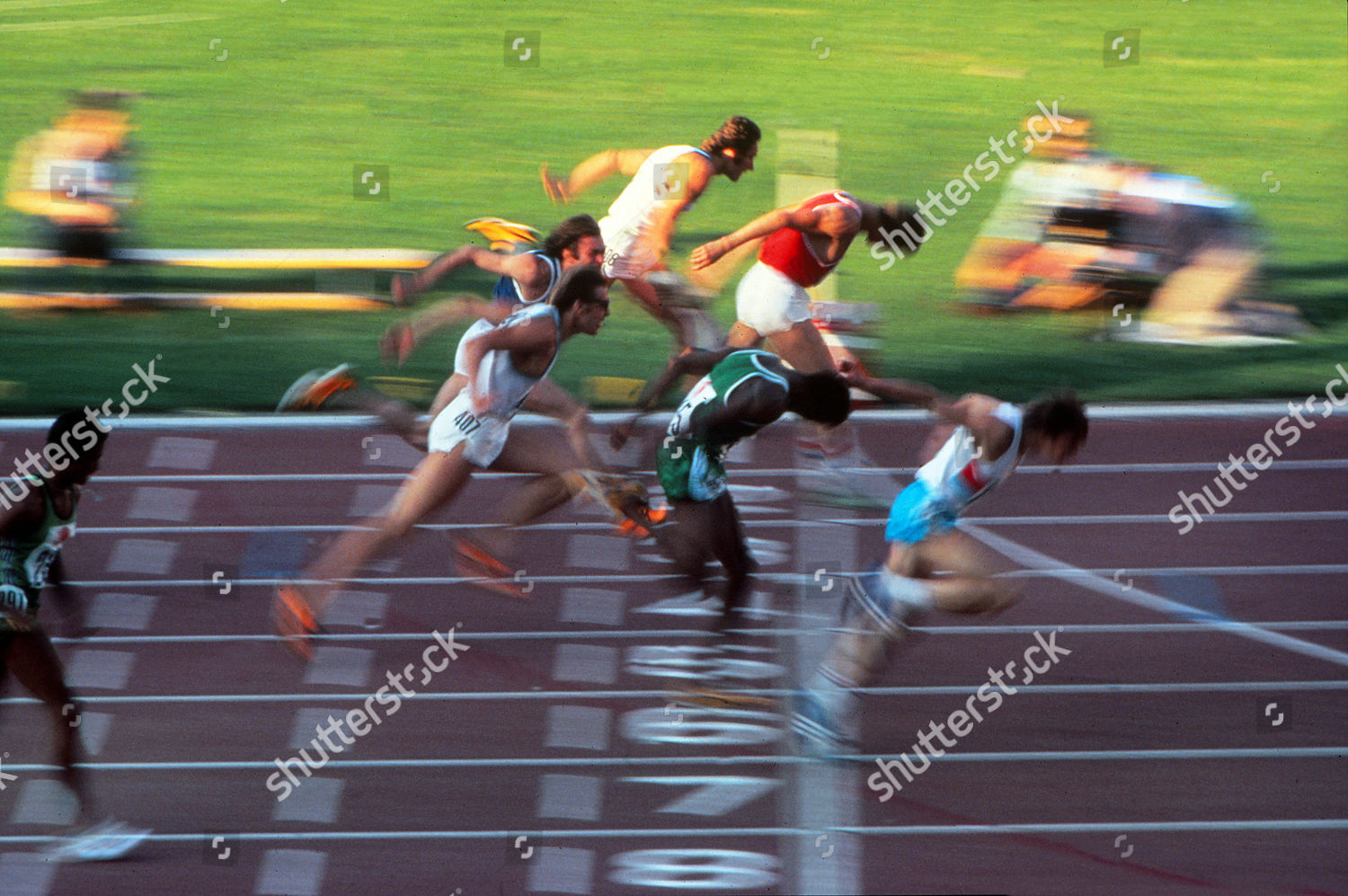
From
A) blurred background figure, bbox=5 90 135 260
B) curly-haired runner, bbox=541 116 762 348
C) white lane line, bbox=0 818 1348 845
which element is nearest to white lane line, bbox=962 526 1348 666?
white lane line, bbox=0 818 1348 845

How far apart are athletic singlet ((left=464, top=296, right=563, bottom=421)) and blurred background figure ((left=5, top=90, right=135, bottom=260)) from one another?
5.90 m

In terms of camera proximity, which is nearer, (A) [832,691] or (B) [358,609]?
(A) [832,691]

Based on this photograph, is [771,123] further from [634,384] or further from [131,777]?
[131,777]

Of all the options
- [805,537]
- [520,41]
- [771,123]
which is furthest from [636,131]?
[805,537]

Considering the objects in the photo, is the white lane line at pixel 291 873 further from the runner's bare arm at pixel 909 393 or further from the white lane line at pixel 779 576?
the runner's bare arm at pixel 909 393

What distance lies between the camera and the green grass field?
10.6 meters

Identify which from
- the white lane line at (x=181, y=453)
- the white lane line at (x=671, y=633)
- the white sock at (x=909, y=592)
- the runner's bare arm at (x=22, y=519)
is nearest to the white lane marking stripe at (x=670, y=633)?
the white lane line at (x=671, y=633)

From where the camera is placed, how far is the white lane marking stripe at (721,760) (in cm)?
637

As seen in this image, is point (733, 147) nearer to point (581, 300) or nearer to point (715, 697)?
point (581, 300)

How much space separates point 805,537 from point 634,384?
7.70 feet

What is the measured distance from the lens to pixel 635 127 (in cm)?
1623

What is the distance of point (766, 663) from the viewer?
7.00 metres

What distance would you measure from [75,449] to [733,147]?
4349 mm

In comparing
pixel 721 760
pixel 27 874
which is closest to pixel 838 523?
pixel 721 760
